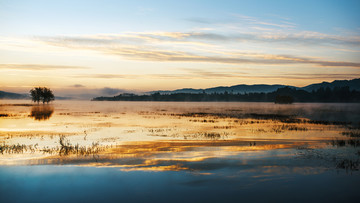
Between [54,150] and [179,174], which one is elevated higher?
[54,150]

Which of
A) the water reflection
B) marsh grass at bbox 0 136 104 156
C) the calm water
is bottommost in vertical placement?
the calm water

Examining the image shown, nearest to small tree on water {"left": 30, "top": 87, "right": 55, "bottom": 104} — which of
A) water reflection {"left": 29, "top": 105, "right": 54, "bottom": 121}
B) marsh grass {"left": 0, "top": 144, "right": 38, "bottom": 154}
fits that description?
water reflection {"left": 29, "top": 105, "right": 54, "bottom": 121}

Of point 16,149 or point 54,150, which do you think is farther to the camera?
point 16,149

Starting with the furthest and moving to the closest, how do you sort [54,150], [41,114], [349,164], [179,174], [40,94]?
[40,94], [41,114], [54,150], [349,164], [179,174]

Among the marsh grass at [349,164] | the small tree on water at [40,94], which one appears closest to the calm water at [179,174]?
the marsh grass at [349,164]

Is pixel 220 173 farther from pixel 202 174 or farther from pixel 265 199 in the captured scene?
pixel 265 199

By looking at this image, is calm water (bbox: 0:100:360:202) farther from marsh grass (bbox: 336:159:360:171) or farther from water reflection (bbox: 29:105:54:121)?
water reflection (bbox: 29:105:54:121)

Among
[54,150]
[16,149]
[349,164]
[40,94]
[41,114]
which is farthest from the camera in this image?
[40,94]

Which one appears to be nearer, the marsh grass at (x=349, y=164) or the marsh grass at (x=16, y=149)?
the marsh grass at (x=349, y=164)

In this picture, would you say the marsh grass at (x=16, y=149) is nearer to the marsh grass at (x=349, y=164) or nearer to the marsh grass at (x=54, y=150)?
the marsh grass at (x=54, y=150)

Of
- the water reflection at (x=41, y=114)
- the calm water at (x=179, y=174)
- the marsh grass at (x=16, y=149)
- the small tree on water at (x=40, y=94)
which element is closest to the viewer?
the calm water at (x=179, y=174)

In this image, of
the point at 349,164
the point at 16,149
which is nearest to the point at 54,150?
the point at 16,149

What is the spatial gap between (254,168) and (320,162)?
13.9 feet

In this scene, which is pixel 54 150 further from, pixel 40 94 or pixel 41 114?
pixel 40 94
